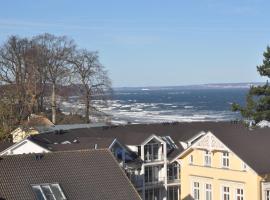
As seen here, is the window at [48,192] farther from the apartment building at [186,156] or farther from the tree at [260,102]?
the tree at [260,102]

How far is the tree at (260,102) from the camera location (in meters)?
57.6

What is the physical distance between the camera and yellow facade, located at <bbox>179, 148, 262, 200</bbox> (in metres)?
41.6

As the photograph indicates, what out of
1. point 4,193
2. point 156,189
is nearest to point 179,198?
point 156,189

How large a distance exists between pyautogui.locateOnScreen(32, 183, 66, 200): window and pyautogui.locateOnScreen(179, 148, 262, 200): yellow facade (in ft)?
46.8

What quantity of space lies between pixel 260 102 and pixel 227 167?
16.3 m

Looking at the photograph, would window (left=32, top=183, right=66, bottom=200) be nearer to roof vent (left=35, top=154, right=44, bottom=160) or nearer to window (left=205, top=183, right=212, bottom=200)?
roof vent (left=35, top=154, right=44, bottom=160)

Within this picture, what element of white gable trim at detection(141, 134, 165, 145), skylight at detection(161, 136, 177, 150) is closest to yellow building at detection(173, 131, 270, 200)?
white gable trim at detection(141, 134, 165, 145)

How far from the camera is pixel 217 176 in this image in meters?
44.1

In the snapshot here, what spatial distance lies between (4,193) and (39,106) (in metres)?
54.3

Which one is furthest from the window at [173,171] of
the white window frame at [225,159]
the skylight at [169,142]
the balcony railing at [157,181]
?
the white window frame at [225,159]

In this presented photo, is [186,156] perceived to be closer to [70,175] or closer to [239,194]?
[239,194]

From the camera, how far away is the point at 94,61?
80.3 metres

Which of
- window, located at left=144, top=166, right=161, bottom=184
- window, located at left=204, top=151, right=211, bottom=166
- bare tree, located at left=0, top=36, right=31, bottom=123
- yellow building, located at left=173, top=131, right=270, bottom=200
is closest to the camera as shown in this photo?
yellow building, located at left=173, top=131, right=270, bottom=200

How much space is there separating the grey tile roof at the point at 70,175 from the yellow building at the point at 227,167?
1133 cm
